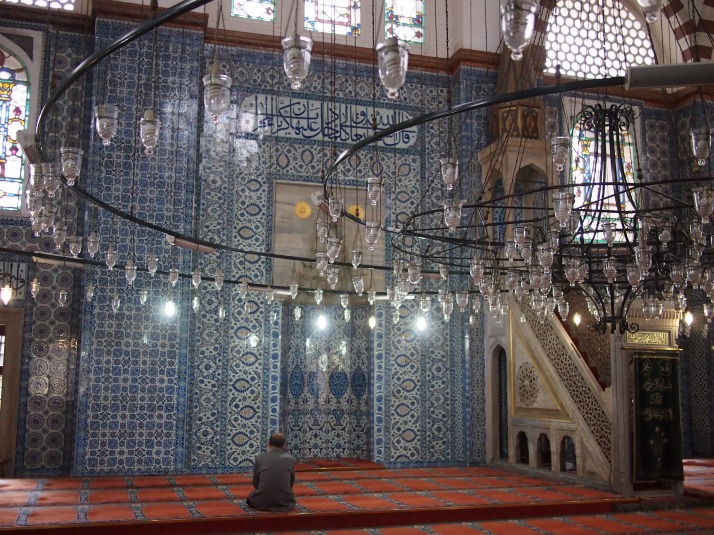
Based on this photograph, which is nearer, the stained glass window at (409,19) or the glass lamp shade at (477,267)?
the glass lamp shade at (477,267)

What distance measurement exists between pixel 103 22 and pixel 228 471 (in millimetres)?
4285

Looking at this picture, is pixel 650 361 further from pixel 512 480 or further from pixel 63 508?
pixel 63 508

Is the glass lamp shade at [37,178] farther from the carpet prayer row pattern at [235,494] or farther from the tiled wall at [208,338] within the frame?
the tiled wall at [208,338]

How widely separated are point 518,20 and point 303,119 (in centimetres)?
611

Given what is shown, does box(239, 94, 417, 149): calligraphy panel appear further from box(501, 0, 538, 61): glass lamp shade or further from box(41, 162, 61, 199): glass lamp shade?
box(501, 0, 538, 61): glass lamp shade

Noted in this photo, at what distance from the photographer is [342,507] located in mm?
5398

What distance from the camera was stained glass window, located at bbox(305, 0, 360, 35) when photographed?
27.2 ft

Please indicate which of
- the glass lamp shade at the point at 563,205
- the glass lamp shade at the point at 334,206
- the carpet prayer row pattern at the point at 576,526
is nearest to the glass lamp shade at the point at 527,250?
the glass lamp shade at the point at 563,205

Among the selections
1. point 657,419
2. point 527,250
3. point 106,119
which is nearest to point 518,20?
point 106,119

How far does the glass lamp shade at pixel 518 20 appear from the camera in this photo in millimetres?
2025

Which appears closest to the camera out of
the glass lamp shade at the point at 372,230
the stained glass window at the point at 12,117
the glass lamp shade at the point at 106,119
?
the glass lamp shade at the point at 106,119

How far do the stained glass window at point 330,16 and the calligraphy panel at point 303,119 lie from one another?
855 mm

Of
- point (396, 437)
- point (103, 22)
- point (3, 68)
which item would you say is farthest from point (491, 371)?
point (3, 68)

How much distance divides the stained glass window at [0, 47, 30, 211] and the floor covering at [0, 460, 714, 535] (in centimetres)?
270
